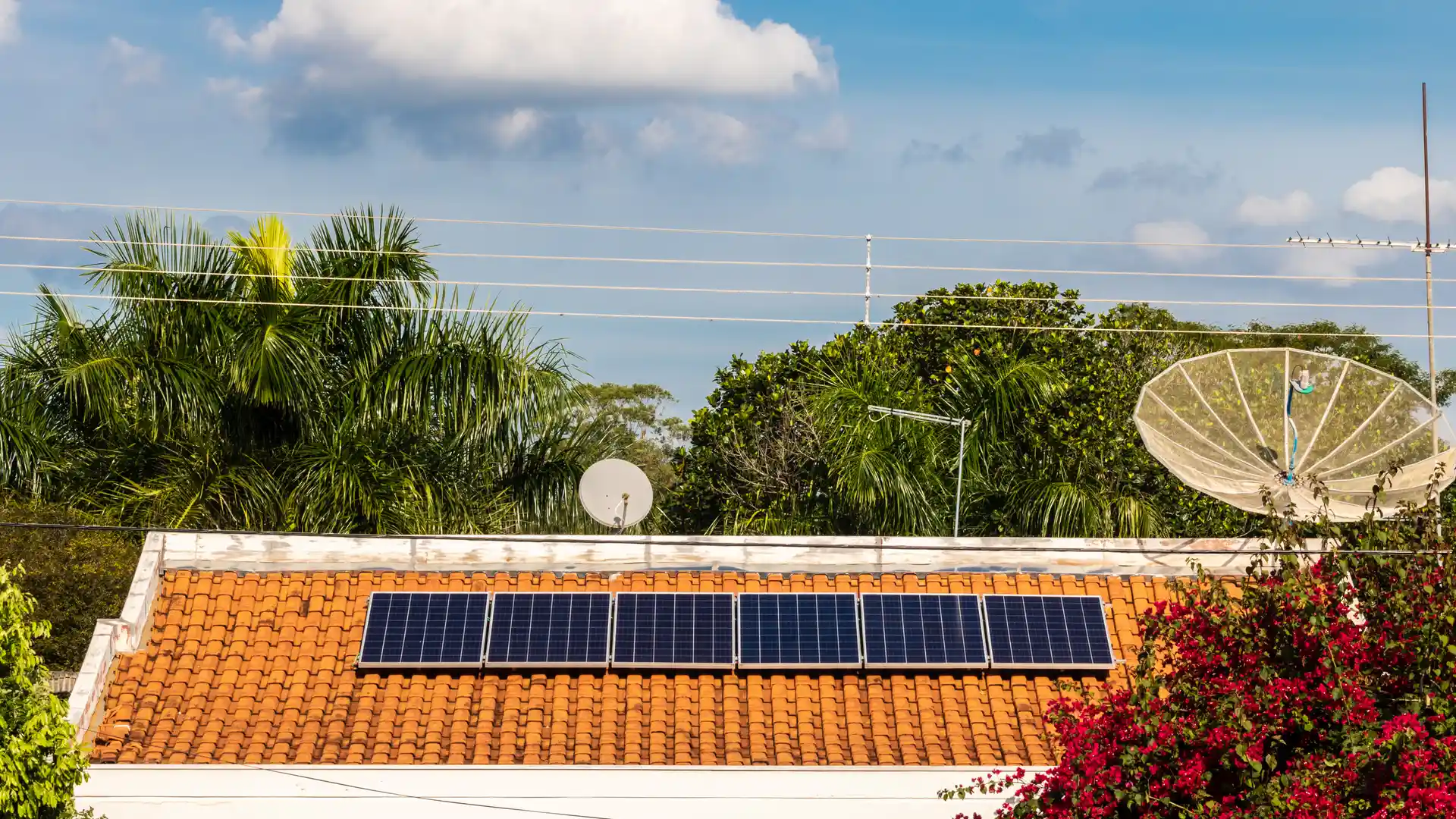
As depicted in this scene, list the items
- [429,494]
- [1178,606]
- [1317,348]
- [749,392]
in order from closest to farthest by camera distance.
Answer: [1178,606], [429,494], [749,392], [1317,348]

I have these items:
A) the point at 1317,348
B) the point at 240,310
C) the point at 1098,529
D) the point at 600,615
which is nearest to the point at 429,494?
the point at 240,310

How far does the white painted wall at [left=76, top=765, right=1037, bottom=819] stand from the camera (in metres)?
16.2

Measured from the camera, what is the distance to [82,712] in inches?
652

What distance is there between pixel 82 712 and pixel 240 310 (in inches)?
419

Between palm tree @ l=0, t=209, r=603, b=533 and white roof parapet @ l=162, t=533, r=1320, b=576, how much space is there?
5310 mm

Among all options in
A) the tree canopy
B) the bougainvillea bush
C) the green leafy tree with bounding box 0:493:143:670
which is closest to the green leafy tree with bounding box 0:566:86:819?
the bougainvillea bush

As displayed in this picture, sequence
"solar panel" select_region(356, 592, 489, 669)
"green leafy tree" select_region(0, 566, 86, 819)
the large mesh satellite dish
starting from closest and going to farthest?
1. "green leafy tree" select_region(0, 566, 86, 819)
2. "solar panel" select_region(356, 592, 489, 669)
3. the large mesh satellite dish

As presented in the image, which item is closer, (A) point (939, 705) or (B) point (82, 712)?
(B) point (82, 712)

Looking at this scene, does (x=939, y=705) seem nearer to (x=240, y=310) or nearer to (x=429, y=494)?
(x=429, y=494)

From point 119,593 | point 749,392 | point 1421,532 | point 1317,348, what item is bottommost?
point 1421,532

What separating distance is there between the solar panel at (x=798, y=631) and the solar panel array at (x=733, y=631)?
1cm

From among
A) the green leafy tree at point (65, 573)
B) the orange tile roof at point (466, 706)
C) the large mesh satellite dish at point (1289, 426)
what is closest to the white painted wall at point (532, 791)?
the orange tile roof at point (466, 706)

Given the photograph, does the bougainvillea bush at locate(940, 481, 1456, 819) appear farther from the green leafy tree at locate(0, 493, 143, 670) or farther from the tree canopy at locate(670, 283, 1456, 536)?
the green leafy tree at locate(0, 493, 143, 670)

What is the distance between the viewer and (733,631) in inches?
716
